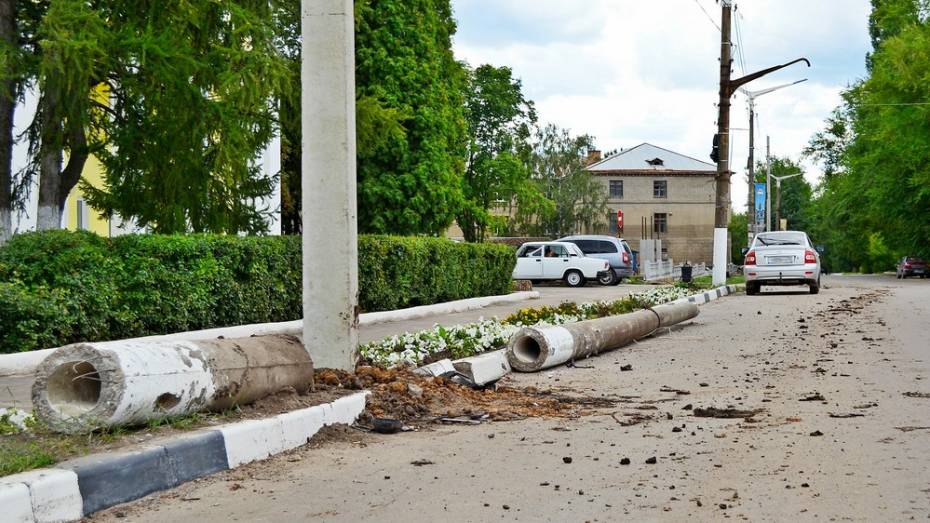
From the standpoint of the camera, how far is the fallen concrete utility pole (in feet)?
38.9

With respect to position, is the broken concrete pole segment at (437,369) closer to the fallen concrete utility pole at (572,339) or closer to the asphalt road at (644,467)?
the asphalt road at (644,467)

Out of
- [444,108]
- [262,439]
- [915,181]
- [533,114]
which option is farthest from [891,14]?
[262,439]

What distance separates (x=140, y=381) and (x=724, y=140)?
97.2 feet

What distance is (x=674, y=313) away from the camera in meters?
17.8

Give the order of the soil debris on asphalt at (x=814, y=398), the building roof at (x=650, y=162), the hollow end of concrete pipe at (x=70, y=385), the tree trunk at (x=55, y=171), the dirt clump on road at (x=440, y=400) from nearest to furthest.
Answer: the hollow end of concrete pipe at (x=70, y=385) < the dirt clump on road at (x=440, y=400) < the soil debris on asphalt at (x=814, y=398) < the tree trunk at (x=55, y=171) < the building roof at (x=650, y=162)

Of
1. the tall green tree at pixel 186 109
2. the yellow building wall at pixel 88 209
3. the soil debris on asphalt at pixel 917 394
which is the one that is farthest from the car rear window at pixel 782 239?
the soil debris on asphalt at pixel 917 394

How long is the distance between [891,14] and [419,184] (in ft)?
132

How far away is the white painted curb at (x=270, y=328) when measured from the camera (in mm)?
10602

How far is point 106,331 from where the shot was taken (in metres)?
12.4

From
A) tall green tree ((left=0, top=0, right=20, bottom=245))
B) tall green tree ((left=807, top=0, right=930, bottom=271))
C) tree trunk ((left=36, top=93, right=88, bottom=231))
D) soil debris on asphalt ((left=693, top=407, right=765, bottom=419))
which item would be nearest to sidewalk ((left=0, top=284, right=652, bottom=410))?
soil debris on asphalt ((left=693, top=407, right=765, bottom=419))

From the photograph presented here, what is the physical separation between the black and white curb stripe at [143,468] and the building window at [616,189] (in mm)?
94026

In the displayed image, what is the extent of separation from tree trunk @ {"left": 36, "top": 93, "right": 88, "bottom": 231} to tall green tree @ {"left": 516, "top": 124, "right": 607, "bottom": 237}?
64655mm

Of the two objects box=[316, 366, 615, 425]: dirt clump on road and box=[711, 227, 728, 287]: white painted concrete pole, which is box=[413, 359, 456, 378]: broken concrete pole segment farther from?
box=[711, 227, 728, 287]: white painted concrete pole

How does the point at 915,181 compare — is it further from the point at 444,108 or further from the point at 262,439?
the point at 262,439
